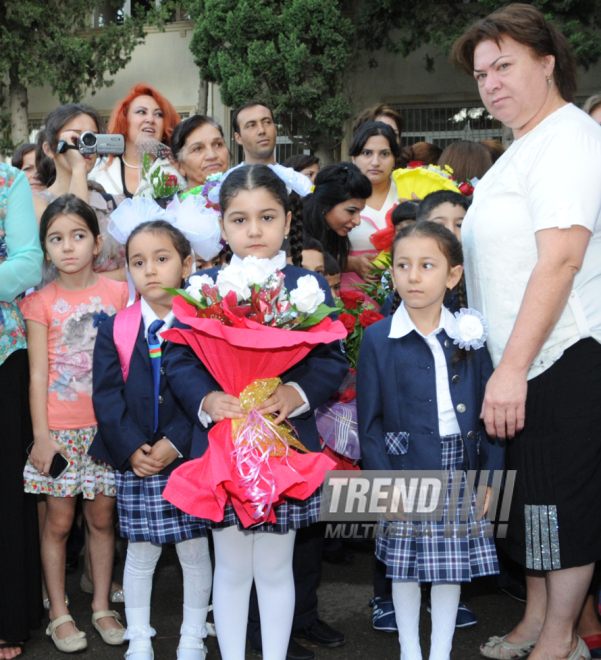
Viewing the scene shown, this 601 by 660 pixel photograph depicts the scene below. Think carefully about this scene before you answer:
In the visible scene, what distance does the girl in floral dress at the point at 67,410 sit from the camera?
10.2 ft

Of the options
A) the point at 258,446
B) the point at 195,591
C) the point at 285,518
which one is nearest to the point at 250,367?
the point at 258,446

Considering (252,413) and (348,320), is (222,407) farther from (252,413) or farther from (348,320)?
(348,320)

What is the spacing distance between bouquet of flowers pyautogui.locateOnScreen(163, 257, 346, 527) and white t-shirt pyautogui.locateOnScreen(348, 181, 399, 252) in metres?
1.94

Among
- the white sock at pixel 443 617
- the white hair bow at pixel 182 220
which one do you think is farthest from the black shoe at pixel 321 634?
the white hair bow at pixel 182 220

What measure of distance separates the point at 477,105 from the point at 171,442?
37.3 feet

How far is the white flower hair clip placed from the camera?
2.62 m

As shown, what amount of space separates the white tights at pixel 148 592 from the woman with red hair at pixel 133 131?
219 centimetres

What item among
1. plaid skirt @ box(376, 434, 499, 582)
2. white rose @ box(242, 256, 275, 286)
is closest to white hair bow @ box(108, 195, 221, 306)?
white rose @ box(242, 256, 275, 286)

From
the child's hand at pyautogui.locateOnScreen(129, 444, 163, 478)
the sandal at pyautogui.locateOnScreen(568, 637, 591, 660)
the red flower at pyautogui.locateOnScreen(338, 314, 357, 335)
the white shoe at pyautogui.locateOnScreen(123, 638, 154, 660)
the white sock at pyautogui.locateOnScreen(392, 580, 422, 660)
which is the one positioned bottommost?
the white shoe at pyautogui.locateOnScreen(123, 638, 154, 660)

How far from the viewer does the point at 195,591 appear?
292 centimetres

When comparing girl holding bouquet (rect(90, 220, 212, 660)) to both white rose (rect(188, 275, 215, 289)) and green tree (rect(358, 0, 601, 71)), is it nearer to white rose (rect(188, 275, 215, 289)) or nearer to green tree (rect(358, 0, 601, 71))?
white rose (rect(188, 275, 215, 289))

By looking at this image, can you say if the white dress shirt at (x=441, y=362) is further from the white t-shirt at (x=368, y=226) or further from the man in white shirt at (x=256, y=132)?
the man in white shirt at (x=256, y=132)

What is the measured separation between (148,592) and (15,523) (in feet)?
2.02

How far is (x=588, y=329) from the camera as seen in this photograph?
252 cm
